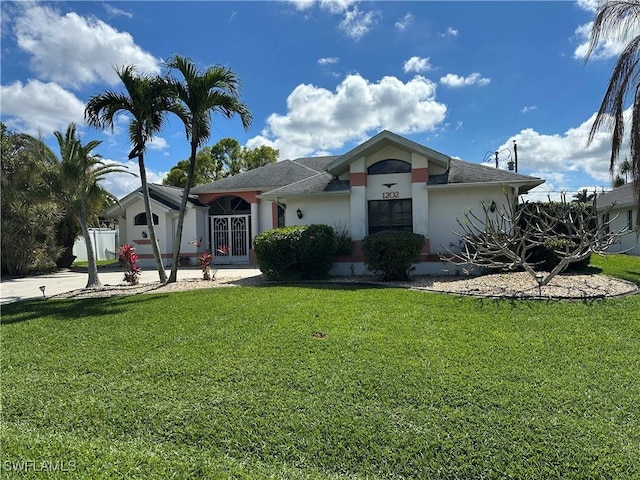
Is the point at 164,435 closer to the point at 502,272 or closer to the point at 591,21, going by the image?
the point at 502,272

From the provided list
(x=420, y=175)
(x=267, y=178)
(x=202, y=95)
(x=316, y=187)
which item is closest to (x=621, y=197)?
(x=420, y=175)

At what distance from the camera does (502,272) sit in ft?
38.8

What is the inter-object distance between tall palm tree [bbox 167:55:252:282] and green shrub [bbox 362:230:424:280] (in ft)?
18.7

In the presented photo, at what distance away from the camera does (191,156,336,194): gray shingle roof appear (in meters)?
20.7

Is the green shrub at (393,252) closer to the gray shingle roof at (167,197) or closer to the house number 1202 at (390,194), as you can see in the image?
the house number 1202 at (390,194)

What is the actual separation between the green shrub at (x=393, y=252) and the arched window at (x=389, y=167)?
3.21 meters

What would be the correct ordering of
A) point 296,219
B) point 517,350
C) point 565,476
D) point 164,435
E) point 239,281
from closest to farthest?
point 565,476
point 164,435
point 517,350
point 239,281
point 296,219

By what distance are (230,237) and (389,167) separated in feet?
36.1

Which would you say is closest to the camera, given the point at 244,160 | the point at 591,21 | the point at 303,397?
the point at 303,397

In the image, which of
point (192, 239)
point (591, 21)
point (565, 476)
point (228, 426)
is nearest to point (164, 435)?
point (228, 426)

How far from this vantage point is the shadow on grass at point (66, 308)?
8386 mm

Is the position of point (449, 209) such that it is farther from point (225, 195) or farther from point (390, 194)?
point (225, 195)

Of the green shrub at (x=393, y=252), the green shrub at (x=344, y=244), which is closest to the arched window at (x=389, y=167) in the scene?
the green shrub at (x=344, y=244)

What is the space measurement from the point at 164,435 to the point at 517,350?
4.64 meters
